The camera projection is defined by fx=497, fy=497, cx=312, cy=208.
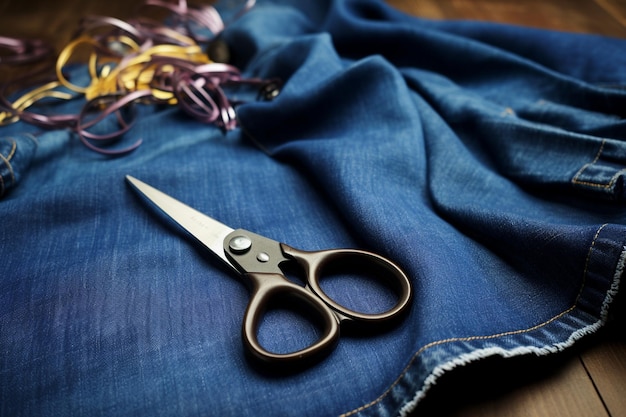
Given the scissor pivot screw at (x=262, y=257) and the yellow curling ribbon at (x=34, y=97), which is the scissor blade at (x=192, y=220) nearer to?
the scissor pivot screw at (x=262, y=257)

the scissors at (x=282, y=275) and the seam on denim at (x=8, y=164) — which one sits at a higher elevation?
the scissors at (x=282, y=275)

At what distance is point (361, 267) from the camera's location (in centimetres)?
37

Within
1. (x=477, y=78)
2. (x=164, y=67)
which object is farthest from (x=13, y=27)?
(x=477, y=78)

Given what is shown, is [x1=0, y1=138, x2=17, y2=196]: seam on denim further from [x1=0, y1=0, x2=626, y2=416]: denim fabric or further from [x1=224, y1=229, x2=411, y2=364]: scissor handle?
[x1=224, y1=229, x2=411, y2=364]: scissor handle

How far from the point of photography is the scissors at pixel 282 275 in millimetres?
310

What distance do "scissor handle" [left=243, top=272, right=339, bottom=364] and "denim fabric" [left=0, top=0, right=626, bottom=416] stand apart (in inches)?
0.7

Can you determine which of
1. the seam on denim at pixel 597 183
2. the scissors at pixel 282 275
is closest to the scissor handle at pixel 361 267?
the scissors at pixel 282 275

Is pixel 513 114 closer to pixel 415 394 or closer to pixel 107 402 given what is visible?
pixel 415 394

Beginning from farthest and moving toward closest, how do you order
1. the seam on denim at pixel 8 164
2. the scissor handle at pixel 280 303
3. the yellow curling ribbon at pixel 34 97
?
the yellow curling ribbon at pixel 34 97 → the seam on denim at pixel 8 164 → the scissor handle at pixel 280 303

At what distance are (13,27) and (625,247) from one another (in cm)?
84

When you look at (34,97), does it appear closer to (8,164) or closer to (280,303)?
(8,164)

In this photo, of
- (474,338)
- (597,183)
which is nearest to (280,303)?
(474,338)

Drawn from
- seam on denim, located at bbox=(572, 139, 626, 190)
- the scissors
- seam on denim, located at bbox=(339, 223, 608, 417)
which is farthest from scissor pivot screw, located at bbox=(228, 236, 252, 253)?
seam on denim, located at bbox=(572, 139, 626, 190)

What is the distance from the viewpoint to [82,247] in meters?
0.40
